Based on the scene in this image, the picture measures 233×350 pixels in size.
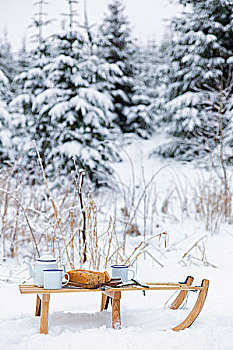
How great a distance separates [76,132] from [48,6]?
11.3 feet

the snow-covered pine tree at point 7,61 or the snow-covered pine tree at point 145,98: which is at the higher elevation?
the snow-covered pine tree at point 7,61

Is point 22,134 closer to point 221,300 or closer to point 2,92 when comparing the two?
point 2,92

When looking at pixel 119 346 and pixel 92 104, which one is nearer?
pixel 119 346

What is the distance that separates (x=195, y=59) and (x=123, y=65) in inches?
147

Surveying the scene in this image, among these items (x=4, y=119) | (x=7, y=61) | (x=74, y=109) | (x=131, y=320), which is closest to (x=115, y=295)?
(x=131, y=320)

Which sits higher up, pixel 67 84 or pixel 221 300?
pixel 67 84

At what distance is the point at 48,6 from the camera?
312 inches

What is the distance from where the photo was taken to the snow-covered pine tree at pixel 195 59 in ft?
23.9

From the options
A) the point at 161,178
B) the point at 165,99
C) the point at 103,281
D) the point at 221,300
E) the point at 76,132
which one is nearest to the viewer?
the point at 103,281

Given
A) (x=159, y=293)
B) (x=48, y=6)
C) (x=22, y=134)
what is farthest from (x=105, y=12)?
(x=159, y=293)

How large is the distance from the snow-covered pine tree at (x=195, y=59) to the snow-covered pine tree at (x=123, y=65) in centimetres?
299

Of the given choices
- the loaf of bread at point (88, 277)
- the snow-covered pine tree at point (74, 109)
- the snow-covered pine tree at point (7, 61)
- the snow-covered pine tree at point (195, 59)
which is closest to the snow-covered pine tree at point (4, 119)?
the snow-covered pine tree at point (74, 109)

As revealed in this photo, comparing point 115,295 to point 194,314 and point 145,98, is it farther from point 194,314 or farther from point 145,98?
point 145,98

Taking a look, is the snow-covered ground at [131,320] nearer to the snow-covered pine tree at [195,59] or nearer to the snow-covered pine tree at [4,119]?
the snow-covered pine tree at [4,119]
